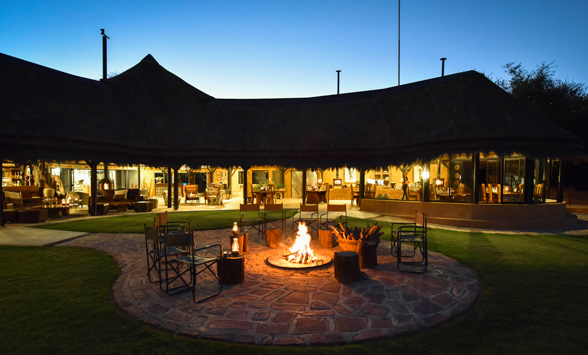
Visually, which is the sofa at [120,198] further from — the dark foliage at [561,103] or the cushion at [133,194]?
the dark foliage at [561,103]

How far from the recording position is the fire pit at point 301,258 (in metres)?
7.04

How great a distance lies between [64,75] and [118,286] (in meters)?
12.4

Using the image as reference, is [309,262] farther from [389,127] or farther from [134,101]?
[134,101]

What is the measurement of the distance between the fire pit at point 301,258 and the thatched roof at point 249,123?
7.53 metres

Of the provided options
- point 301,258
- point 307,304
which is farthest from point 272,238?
point 307,304

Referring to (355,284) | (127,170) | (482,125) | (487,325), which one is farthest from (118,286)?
(127,170)

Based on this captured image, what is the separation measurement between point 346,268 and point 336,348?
2283 millimetres

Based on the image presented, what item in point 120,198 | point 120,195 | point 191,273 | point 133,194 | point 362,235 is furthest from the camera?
point 133,194

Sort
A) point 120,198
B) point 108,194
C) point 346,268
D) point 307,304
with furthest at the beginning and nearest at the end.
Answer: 1. point 120,198
2. point 108,194
3. point 346,268
4. point 307,304

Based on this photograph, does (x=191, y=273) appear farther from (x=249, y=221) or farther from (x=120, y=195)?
(x=120, y=195)

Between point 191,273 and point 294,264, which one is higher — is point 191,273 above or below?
above

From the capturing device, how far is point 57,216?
52.9 feet

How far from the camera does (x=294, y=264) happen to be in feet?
23.3

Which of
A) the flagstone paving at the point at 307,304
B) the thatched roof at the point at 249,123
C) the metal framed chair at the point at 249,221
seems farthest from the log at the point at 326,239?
the thatched roof at the point at 249,123
